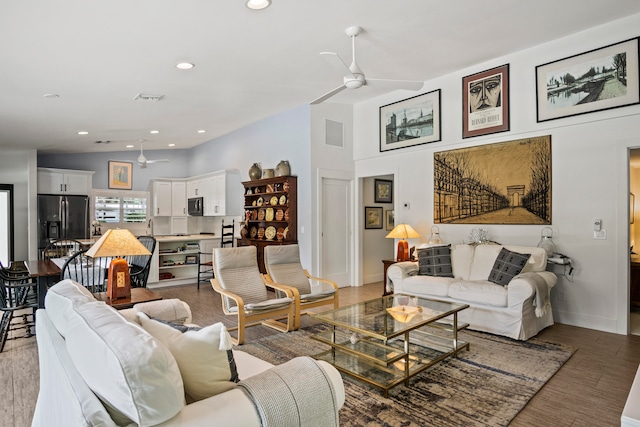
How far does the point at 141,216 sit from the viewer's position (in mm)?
9641

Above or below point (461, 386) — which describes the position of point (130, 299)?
above

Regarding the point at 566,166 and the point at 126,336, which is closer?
the point at 126,336

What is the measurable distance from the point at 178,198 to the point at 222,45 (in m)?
6.55

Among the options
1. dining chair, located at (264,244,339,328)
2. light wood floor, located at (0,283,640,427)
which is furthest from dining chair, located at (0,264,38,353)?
dining chair, located at (264,244,339,328)

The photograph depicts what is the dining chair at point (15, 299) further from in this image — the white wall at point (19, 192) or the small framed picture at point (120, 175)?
the small framed picture at point (120, 175)

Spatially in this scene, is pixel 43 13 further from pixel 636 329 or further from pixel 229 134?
pixel 636 329

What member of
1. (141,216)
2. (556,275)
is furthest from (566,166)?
(141,216)

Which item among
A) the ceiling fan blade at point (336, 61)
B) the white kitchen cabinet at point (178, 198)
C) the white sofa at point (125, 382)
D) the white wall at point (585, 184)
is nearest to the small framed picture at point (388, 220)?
the white wall at point (585, 184)

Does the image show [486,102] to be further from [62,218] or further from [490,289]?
[62,218]

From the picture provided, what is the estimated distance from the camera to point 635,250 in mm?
5934

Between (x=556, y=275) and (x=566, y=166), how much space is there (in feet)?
4.34

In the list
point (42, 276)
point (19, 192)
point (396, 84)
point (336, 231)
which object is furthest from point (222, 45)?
point (19, 192)

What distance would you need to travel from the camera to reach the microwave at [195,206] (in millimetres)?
8906

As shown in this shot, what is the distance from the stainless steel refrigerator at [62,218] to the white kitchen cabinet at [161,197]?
1.44 metres
